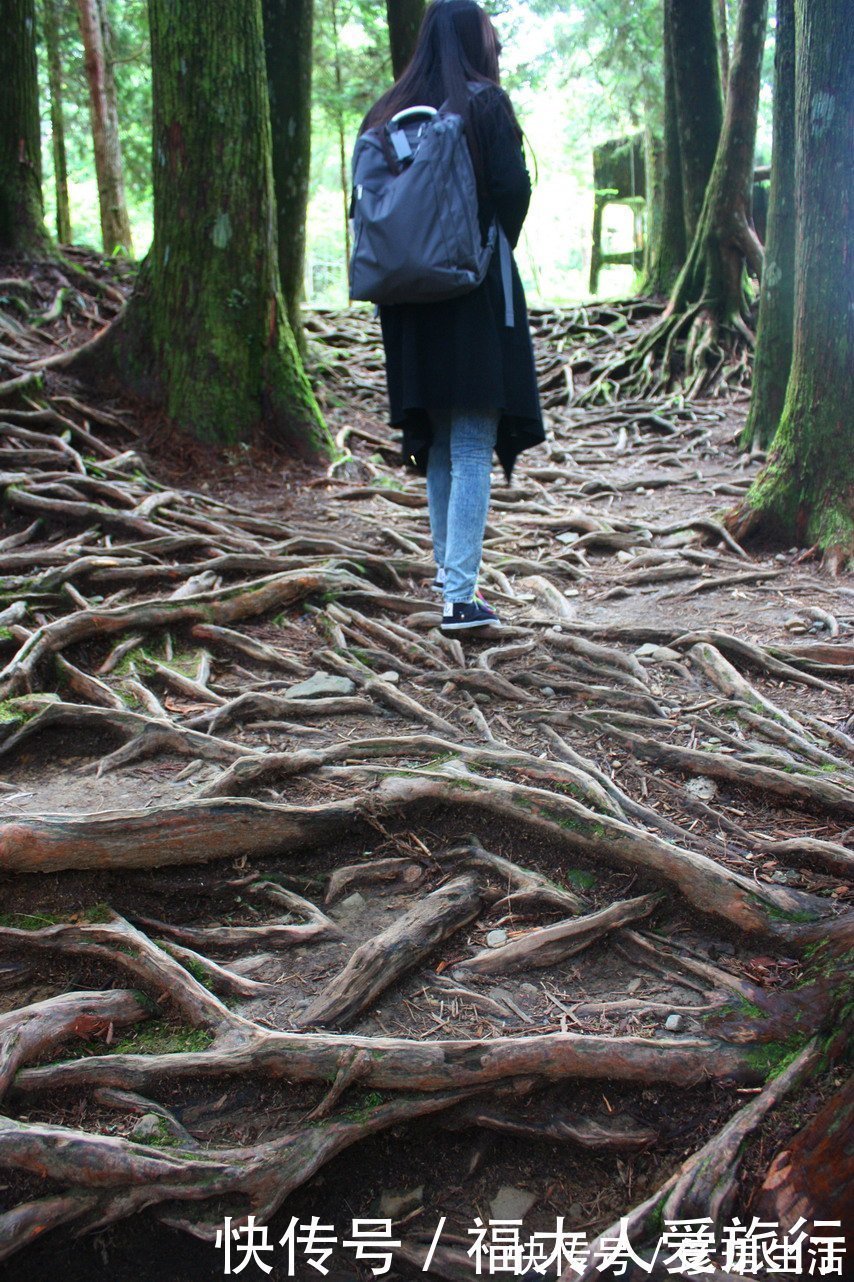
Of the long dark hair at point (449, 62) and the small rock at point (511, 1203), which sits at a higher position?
the long dark hair at point (449, 62)

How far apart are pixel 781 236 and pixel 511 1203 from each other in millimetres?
6685

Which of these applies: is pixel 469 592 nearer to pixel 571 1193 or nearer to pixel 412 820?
pixel 412 820

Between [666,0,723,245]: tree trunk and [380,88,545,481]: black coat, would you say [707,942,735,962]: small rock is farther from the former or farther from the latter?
[666,0,723,245]: tree trunk

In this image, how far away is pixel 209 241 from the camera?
6.42 metres

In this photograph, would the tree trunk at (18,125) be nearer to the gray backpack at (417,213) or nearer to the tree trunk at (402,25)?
the tree trunk at (402,25)

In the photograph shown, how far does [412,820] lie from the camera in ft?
9.00

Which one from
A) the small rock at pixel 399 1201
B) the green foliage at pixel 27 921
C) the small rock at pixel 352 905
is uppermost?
the green foliage at pixel 27 921

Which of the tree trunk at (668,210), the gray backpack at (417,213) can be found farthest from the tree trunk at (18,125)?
the tree trunk at (668,210)

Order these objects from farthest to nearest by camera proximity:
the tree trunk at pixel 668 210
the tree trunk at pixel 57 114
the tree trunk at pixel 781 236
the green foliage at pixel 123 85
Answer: the green foliage at pixel 123 85 → the tree trunk at pixel 57 114 → the tree trunk at pixel 668 210 → the tree trunk at pixel 781 236

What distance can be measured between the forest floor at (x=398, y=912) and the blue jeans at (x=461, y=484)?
1.04 ft

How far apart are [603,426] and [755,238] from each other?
2.91m

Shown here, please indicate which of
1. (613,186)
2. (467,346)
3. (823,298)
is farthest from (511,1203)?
(613,186)

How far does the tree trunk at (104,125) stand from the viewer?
1290 cm

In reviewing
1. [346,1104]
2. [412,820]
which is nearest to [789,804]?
[412,820]
